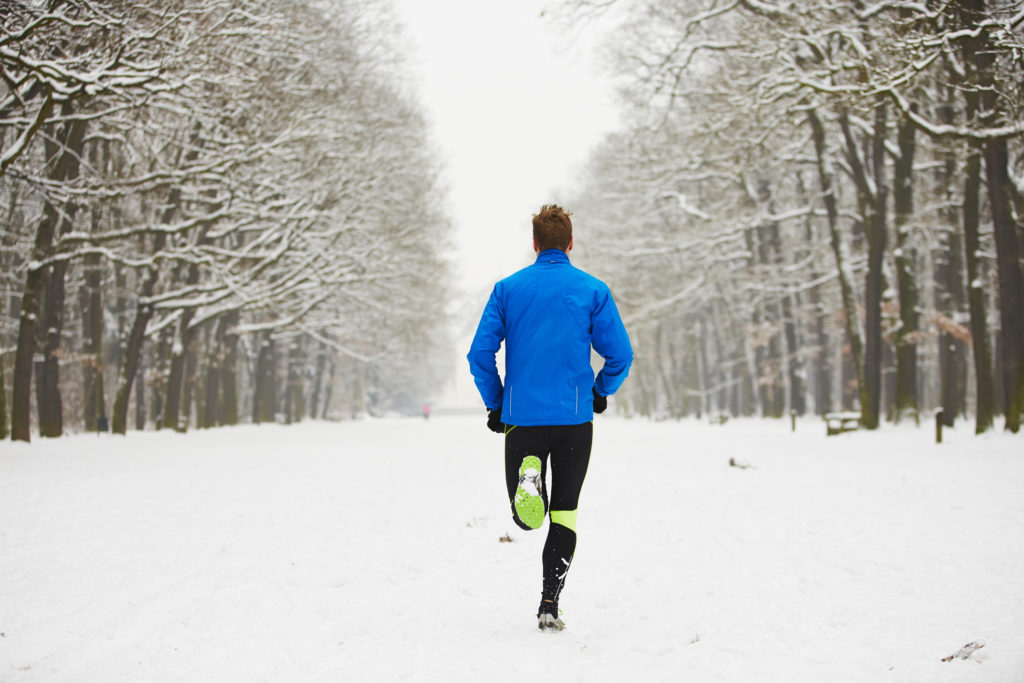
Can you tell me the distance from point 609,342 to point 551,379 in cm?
36

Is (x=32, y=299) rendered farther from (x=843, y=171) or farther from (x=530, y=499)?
(x=843, y=171)

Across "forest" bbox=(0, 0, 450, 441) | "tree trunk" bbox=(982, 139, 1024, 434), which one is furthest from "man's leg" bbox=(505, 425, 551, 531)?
"tree trunk" bbox=(982, 139, 1024, 434)

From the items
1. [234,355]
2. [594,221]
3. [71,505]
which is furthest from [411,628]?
[594,221]

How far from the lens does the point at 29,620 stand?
4.25 meters

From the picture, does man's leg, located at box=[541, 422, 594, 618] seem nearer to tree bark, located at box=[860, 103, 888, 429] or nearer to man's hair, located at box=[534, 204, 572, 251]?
man's hair, located at box=[534, 204, 572, 251]

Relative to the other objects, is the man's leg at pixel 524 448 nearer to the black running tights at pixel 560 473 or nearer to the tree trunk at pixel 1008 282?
the black running tights at pixel 560 473

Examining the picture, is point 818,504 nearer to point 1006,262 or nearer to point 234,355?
point 1006,262

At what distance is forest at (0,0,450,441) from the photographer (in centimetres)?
1222

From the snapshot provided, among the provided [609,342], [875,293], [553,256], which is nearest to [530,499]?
[609,342]

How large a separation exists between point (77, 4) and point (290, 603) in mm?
9801

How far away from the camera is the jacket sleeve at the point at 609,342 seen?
3.89 m

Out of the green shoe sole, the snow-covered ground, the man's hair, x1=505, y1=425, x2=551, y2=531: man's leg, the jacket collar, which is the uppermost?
the man's hair

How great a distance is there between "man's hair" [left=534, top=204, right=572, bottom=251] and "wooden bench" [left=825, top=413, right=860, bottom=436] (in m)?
16.6

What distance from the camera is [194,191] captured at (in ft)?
62.6
